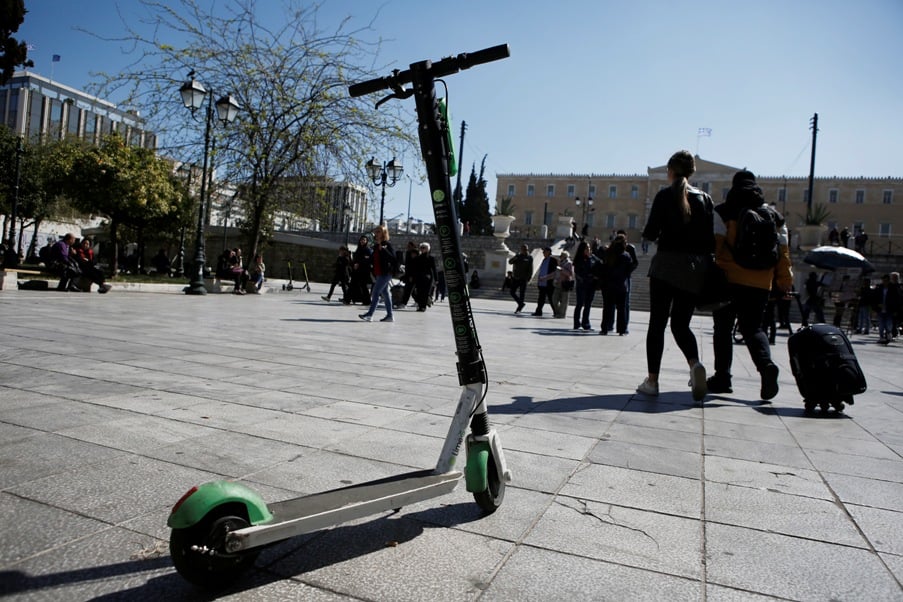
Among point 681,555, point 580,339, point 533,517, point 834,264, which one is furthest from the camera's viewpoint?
point 834,264

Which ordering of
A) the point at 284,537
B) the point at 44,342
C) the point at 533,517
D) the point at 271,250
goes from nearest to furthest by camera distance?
the point at 284,537, the point at 533,517, the point at 44,342, the point at 271,250

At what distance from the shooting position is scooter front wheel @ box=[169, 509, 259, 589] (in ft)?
5.13

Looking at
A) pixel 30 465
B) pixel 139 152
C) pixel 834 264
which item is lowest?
pixel 30 465

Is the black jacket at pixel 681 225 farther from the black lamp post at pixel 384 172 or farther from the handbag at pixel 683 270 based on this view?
the black lamp post at pixel 384 172

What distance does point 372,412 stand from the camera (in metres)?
3.82

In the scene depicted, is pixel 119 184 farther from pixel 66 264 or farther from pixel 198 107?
pixel 66 264

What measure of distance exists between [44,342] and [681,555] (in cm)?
610

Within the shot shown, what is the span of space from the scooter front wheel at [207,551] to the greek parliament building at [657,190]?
56.2 metres

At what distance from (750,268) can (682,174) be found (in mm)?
923

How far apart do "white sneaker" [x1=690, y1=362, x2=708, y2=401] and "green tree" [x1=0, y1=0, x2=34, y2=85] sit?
28243 mm

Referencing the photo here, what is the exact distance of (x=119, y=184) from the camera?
21.5 metres

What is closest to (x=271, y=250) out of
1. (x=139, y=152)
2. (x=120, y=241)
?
(x=120, y=241)

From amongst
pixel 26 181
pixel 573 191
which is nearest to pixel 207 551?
pixel 26 181

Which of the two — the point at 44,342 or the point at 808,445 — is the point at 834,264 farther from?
the point at 44,342
